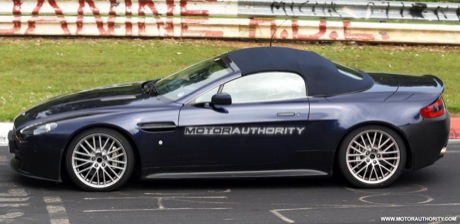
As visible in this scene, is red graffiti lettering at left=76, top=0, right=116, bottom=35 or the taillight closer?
the taillight

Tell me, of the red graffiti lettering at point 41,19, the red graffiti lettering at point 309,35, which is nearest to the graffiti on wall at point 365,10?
the red graffiti lettering at point 309,35

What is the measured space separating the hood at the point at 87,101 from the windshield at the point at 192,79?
23 cm

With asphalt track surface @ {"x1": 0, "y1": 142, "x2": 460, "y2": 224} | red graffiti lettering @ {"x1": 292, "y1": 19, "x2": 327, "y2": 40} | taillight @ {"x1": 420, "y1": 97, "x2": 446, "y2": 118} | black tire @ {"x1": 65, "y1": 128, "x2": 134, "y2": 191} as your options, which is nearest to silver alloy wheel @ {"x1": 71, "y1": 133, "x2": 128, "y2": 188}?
black tire @ {"x1": 65, "y1": 128, "x2": 134, "y2": 191}

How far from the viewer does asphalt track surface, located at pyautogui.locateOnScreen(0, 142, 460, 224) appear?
25.5 ft

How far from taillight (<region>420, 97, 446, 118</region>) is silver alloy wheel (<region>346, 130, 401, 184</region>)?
1.38 feet

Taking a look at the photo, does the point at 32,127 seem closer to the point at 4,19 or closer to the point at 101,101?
the point at 101,101

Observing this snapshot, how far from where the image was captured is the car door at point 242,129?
8.47 meters

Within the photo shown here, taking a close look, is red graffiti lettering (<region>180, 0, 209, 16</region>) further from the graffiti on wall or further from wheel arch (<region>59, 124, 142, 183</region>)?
wheel arch (<region>59, 124, 142, 183</region>)

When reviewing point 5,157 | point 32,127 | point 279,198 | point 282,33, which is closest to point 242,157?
point 279,198

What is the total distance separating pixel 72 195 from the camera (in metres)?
8.42

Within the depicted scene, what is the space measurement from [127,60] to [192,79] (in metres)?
6.73

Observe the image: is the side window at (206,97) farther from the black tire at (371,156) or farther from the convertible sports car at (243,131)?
the black tire at (371,156)

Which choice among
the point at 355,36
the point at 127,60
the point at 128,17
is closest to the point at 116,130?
the point at 127,60

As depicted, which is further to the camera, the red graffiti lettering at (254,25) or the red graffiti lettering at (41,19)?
the red graffiti lettering at (254,25)
